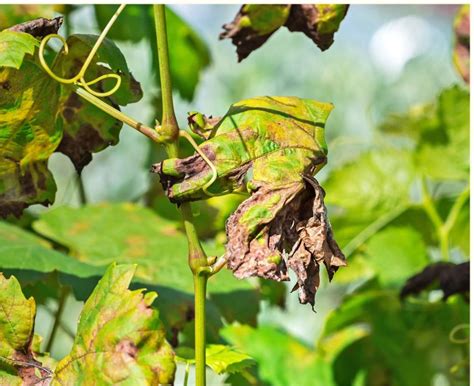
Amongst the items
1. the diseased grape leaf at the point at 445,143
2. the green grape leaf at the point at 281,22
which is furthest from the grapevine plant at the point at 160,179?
the diseased grape leaf at the point at 445,143

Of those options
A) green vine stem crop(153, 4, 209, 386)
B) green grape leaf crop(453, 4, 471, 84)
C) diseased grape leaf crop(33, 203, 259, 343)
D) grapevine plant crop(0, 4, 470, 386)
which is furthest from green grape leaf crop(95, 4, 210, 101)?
green vine stem crop(153, 4, 209, 386)

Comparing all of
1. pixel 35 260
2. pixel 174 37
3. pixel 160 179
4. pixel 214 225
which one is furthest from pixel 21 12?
pixel 160 179

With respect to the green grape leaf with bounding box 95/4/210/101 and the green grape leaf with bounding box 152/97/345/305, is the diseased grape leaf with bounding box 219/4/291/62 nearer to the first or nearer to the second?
the green grape leaf with bounding box 152/97/345/305

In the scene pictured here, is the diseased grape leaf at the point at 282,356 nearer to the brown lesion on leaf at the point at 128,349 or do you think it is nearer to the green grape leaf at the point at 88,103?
the green grape leaf at the point at 88,103

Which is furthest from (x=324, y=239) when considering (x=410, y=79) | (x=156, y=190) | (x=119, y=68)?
(x=410, y=79)

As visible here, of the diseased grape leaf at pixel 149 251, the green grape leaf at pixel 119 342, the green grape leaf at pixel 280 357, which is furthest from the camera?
the green grape leaf at pixel 280 357

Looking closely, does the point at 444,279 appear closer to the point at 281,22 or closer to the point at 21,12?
the point at 281,22
